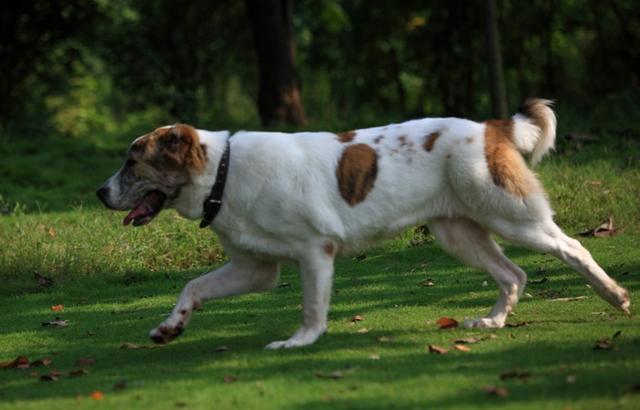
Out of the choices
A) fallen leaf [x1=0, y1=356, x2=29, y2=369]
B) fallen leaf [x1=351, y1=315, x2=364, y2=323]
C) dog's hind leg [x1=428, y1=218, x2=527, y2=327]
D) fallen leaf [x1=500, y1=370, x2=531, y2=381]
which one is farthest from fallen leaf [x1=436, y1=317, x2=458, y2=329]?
fallen leaf [x1=0, y1=356, x2=29, y2=369]

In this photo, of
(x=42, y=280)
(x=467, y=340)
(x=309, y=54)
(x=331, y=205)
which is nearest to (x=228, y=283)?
(x=331, y=205)

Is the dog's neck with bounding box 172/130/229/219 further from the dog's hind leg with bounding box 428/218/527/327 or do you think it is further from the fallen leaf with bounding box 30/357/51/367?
the dog's hind leg with bounding box 428/218/527/327

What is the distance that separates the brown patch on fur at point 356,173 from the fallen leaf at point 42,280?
168 inches

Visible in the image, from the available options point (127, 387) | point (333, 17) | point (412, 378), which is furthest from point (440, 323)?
point (333, 17)

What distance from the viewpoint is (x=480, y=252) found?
28.2 ft

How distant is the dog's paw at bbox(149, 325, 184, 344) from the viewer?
7941mm

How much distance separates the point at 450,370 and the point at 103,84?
33524 millimetres

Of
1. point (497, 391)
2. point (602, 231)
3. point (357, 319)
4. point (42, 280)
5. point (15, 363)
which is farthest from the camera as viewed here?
point (602, 231)

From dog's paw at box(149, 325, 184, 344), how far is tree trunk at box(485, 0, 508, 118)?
28.8 feet

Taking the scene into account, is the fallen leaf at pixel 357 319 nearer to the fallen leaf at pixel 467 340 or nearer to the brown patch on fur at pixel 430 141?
the fallen leaf at pixel 467 340

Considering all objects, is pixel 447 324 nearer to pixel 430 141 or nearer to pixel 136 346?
pixel 430 141

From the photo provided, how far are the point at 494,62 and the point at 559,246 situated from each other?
26.6 ft

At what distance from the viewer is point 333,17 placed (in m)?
23.3

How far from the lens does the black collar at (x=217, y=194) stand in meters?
8.03
